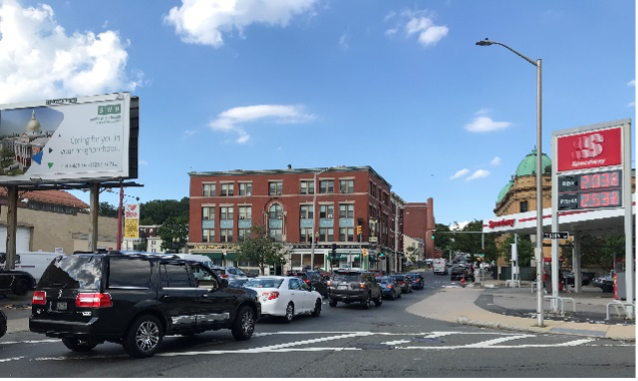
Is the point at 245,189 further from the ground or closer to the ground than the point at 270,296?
further from the ground

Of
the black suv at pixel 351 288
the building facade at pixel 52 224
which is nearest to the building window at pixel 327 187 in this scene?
the building facade at pixel 52 224

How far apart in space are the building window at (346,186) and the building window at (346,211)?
6.18 feet

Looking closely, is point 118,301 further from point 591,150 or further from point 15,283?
point 15,283

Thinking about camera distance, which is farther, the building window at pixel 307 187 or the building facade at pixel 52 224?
the building window at pixel 307 187

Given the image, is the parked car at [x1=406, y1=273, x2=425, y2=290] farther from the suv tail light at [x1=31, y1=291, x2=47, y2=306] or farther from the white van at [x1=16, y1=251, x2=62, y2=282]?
the suv tail light at [x1=31, y1=291, x2=47, y2=306]

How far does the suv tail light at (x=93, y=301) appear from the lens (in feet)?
33.0

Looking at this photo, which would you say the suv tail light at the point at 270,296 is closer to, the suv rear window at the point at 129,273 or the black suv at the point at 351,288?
the suv rear window at the point at 129,273

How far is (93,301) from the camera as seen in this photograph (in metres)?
10.1

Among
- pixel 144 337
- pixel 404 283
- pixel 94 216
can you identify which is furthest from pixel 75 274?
pixel 404 283

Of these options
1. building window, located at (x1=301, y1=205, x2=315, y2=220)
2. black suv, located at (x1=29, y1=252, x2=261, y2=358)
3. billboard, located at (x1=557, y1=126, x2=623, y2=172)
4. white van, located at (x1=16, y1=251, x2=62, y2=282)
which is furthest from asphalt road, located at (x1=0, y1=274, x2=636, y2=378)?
building window, located at (x1=301, y1=205, x2=315, y2=220)

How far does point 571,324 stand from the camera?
17891mm

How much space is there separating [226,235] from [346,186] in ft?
61.9

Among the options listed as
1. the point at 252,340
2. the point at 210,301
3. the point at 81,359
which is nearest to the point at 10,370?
the point at 81,359

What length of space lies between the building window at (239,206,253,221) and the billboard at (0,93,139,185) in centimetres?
5264
